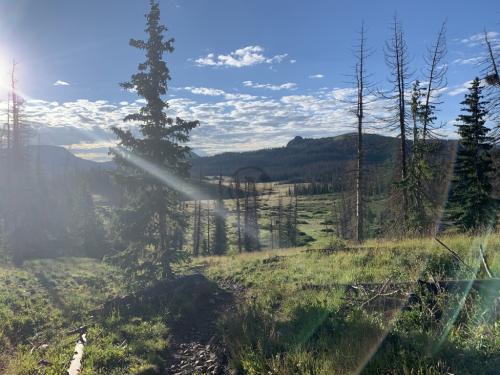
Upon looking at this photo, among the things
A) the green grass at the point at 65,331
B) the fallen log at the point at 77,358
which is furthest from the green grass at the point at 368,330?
the fallen log at the point at 77,358

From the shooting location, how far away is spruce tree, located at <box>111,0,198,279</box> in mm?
17328

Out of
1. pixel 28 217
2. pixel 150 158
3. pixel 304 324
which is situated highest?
pixel 150 158

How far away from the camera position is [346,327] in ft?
23.7

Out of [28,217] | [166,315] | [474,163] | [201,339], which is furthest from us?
[28,217]

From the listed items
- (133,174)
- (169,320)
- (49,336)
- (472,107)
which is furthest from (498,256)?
(472,107)

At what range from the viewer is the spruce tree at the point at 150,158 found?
682 inches

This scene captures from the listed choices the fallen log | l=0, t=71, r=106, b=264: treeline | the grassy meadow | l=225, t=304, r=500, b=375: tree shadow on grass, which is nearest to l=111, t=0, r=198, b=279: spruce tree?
the grassy meadow

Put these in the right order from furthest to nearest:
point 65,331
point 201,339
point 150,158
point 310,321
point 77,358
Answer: point 150,158, point 65,331, point 201,339, point 77,358, point 310,321

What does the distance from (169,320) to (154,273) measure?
18.3 feet

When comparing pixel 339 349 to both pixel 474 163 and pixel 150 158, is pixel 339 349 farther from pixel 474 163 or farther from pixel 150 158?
pixel 474 163

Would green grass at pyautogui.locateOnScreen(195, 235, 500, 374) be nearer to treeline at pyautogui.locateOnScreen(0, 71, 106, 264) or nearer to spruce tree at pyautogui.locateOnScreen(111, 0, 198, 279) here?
spruce tree at pyautogui.locateOnScreen(111, 0, 198, 279)

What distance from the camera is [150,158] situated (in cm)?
1738

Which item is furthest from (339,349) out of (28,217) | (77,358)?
(28,217)

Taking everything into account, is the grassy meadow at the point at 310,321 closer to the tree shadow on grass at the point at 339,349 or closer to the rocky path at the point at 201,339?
the tree shadow on grass at the point at 339,349
